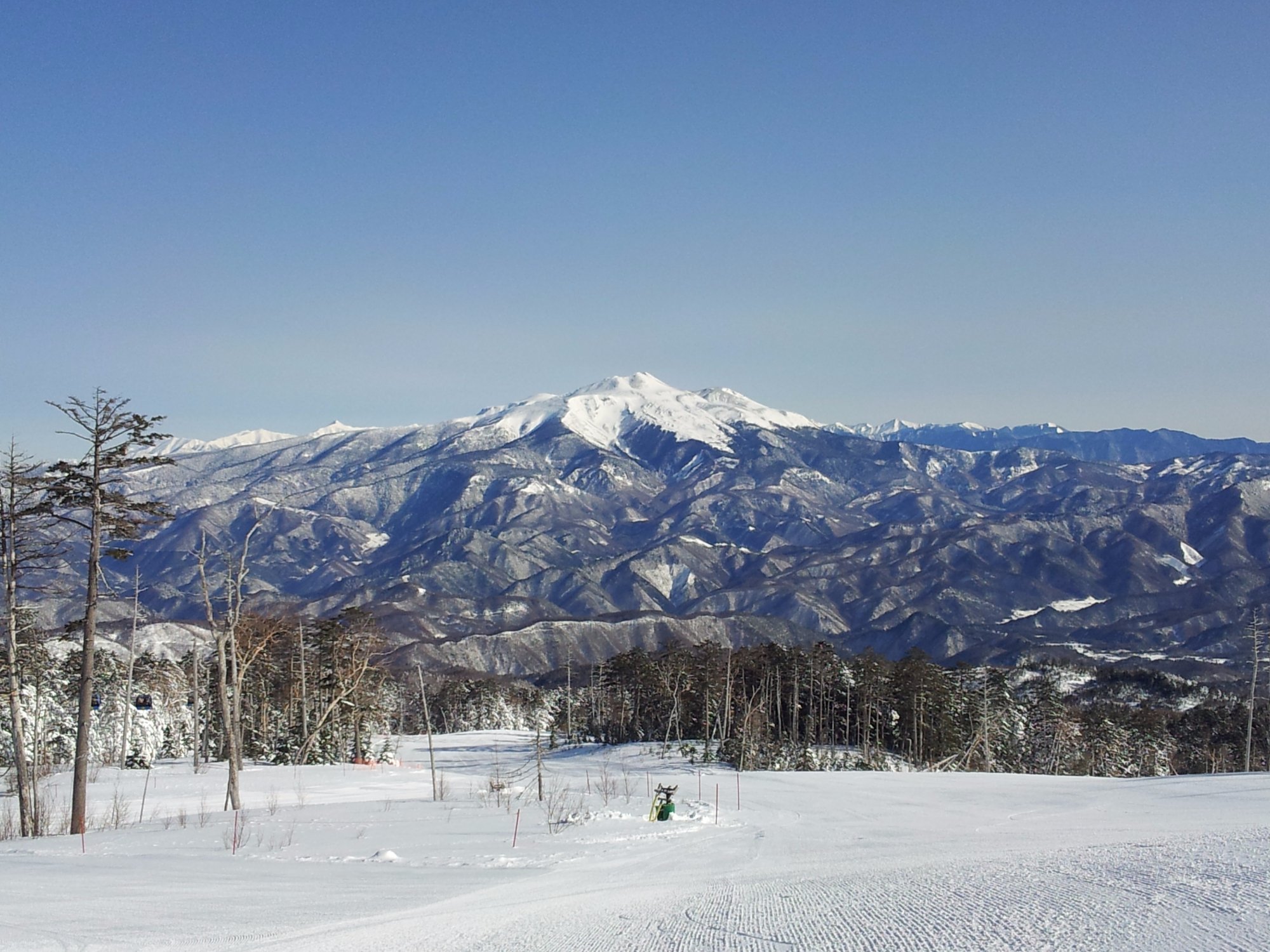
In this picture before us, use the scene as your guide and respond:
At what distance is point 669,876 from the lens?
1374 cm

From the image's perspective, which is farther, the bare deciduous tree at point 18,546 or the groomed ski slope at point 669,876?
the bare deciduous tree at point 18,546

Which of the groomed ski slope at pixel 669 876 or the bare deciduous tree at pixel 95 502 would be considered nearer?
the groomed ski slope at pixel 669 876

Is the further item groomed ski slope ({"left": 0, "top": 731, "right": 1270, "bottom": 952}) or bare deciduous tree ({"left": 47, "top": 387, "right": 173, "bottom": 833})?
bare deciduous tree ({"left": 47, "top": 387, "right": 173, "bottom": 833})

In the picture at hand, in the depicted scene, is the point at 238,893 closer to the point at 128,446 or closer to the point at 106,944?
the point at 106,944

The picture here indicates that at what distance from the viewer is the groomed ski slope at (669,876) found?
8.16 metres

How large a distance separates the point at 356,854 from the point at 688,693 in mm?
60590

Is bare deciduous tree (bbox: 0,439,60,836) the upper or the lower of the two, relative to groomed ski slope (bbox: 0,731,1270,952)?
upper

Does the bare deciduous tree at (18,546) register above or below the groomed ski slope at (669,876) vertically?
above

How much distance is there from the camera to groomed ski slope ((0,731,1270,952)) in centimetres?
816

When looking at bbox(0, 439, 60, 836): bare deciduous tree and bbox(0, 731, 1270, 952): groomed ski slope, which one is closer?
bbox(0, 731, 1270, 952): groomed ski slope

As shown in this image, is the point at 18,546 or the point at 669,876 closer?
the point at 669,876

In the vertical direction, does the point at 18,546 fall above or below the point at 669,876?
above

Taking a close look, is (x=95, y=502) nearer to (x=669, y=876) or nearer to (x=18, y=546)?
(x=18, y=546)

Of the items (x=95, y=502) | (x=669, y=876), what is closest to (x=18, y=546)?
(x=95, y=502)
